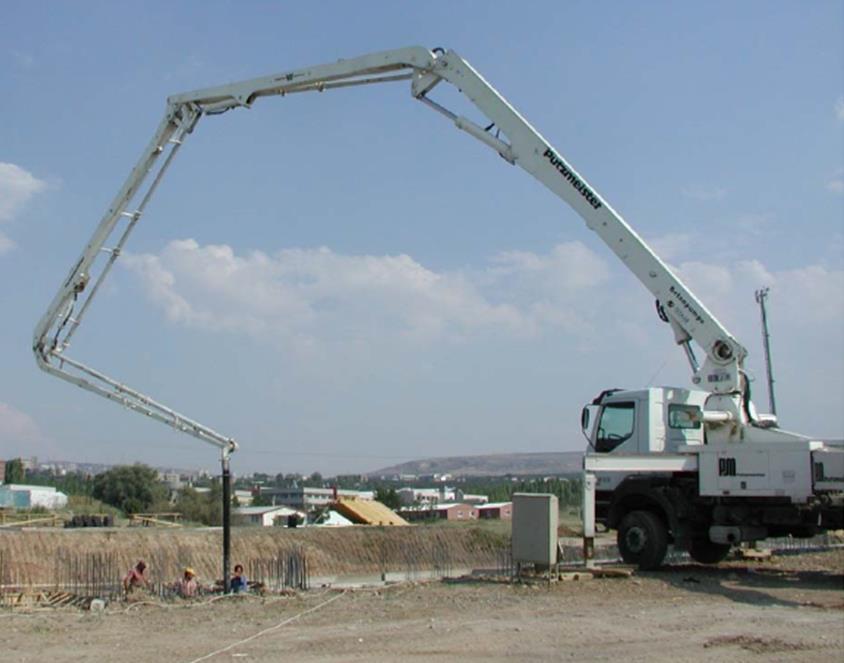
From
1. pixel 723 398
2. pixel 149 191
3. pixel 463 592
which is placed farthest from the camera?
pixel 149 191

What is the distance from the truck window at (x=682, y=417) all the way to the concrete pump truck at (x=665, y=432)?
0.9 inches

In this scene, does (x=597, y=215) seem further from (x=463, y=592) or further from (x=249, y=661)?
(x=249, y=661)

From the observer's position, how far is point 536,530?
1625cm

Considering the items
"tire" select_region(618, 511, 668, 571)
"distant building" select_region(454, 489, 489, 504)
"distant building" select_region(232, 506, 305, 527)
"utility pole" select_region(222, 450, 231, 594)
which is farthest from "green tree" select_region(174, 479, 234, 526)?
"distant building" select_region(454, 489, 489, 504)

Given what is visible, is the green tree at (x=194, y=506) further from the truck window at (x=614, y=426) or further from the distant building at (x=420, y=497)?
the truck window at (x=614, y=426)

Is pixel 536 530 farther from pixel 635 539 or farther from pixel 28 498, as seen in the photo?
pixel 28 498

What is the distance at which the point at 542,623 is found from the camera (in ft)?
39.8

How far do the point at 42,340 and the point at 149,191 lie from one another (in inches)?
171

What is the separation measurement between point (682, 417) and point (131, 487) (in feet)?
234

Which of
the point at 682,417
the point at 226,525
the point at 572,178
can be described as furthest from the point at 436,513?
the point at 572,178

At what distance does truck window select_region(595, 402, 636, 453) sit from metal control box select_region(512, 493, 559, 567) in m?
3.12

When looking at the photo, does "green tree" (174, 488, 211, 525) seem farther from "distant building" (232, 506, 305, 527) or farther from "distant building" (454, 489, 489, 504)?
"distant building" (454, 489, 489, 504)

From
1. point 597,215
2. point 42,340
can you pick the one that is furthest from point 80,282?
point 597,215

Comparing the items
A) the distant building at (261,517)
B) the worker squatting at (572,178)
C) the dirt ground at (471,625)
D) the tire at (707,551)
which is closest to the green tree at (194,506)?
the distant building at (261,517)
